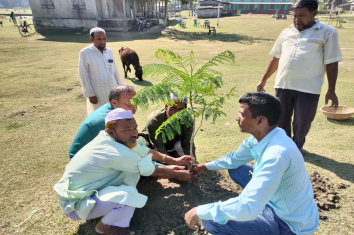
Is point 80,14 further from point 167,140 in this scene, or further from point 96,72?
point 167,140

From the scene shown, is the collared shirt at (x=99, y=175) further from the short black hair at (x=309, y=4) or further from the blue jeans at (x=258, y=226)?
the short black hair at (x=309, y=4)

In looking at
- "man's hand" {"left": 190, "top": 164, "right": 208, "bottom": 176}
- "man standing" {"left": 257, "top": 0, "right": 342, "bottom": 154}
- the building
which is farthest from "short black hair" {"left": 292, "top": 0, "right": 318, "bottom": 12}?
the building

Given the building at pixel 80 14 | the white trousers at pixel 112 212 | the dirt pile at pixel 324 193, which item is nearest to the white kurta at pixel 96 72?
the white trousers at pixel 112 212

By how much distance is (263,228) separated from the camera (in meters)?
1.87

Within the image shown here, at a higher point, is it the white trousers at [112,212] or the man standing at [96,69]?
the man standing at [96,69]

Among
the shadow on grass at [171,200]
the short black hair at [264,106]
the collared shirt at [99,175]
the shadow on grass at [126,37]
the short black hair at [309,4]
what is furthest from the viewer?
the shadow on grass at [126,37]

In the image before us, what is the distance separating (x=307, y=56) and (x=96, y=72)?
327 centimetres

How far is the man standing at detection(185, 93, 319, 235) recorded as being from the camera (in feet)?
5.35

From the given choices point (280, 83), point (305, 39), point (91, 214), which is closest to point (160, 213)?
point (91, 214)

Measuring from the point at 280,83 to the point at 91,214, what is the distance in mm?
3113

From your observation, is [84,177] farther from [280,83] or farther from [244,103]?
[280,83]

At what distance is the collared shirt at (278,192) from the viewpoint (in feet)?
5.32

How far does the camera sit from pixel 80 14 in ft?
66.8

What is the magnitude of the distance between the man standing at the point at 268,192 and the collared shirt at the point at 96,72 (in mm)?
2876
